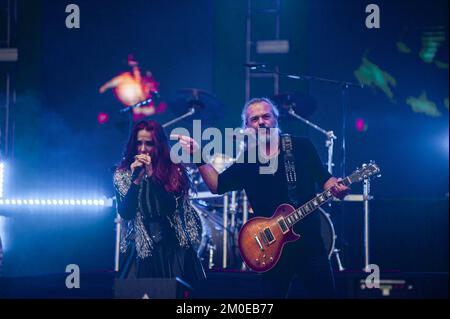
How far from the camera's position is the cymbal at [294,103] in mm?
7531

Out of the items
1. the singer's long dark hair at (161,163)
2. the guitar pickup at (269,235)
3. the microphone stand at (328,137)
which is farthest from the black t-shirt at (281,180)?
the microphone stand at (328,137)

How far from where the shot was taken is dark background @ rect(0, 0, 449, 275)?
28.0 ft

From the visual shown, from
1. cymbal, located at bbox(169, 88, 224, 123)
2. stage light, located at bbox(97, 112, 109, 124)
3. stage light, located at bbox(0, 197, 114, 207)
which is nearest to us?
stage light, located at bbox(0, 197, 114, 207)

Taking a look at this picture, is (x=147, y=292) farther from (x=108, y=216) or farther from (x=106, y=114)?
(x=106, y=114)

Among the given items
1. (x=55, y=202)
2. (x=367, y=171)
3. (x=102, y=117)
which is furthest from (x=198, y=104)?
(x=367, y=171)

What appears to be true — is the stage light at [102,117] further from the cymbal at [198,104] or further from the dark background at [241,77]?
the cymbal at [198,104]

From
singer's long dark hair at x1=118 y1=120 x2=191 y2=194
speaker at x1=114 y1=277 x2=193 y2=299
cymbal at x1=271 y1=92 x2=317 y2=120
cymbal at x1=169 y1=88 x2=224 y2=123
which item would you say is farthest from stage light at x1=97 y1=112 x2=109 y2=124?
speaker at x1=114 y1=277 x2=193 y2=299

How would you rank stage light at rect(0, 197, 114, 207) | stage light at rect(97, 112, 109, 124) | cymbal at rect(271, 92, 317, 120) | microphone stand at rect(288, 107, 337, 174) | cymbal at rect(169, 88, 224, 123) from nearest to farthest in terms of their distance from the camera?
stage light at rect(0, 197, 114, 207), microphone stand at rect(288, 107, 337, 174), cymbal at rect(271, 92, 317, 120), cymbal at rect(169, 88, 224, 123), stage light at rect(97, 112, 109, 124)

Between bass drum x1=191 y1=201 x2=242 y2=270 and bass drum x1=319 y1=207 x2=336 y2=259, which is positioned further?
bass drum x1=191 y1=201 x2=242 y2=270

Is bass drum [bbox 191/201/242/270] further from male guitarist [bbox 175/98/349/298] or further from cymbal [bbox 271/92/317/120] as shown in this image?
male guitarist [bbox 175/98/349/298]

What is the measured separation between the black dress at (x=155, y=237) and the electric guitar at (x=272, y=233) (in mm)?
403

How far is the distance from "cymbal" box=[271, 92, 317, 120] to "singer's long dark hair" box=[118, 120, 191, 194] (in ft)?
8.90

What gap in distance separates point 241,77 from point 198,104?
4.11 feet
